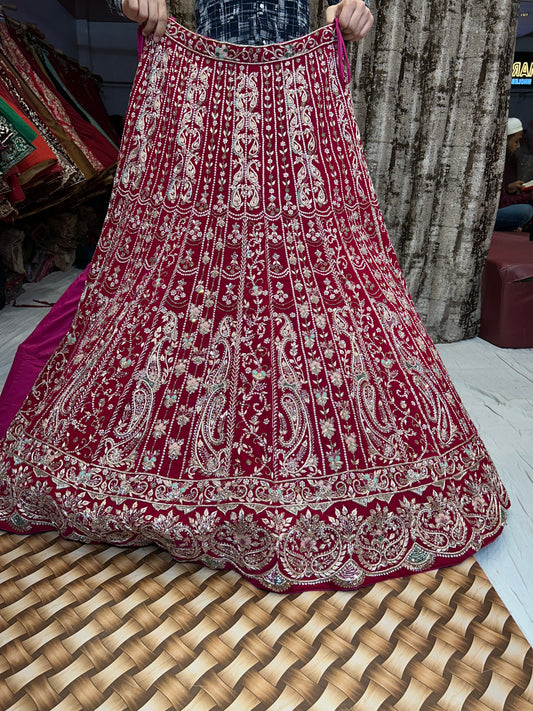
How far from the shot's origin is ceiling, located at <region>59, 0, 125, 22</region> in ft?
12.2

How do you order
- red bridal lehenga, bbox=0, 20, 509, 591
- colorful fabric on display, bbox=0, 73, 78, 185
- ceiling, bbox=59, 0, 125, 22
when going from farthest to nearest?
ceiling, bbox=59, 0, 125, 22
colorful fabric on display, bbox=0, 73, 78, 185
red bridal lehenga, bbox=0, 20, 509, 591

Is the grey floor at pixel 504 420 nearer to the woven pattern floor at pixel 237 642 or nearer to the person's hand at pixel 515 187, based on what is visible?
the woven pattern floor at pixel 237 642

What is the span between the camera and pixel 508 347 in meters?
2.05

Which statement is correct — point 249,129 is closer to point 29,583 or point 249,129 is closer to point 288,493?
point 288,493

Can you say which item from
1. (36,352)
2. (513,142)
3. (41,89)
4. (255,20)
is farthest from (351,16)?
(513,142)

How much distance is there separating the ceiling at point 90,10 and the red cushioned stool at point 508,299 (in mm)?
3277

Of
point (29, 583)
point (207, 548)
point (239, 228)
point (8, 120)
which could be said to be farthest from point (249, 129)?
point (8, 120)

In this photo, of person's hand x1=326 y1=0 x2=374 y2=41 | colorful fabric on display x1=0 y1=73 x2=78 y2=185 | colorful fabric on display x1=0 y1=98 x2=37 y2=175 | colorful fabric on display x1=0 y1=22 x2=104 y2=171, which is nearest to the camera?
person's hand x1=326 y1=0 x2=374 y2=41

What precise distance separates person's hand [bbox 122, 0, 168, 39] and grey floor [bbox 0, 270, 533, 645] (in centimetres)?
109

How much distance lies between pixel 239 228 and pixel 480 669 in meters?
0.76

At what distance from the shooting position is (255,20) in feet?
3.32

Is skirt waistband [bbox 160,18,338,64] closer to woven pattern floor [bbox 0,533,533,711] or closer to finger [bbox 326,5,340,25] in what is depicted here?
finger [bbox 326,5,340,25]

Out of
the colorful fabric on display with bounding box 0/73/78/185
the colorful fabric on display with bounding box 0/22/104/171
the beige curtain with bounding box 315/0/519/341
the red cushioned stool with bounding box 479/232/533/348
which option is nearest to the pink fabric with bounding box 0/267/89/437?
the colorful fabric on display with bounding box 0/73/78/185

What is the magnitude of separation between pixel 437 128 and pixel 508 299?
67cm
